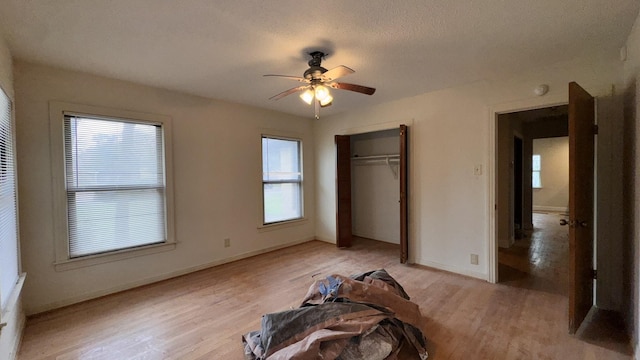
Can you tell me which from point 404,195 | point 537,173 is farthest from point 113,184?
point 537,173

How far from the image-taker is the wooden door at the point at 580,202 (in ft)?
7.05

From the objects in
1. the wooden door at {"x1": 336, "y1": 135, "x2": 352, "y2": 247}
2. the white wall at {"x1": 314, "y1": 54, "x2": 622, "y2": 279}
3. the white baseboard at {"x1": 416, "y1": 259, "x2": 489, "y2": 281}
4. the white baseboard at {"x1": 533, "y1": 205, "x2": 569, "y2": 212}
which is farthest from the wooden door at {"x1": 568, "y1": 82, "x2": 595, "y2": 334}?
the white baseboard at {"x1": 533, "y1": 205, "x2": 569, "y2": 212}

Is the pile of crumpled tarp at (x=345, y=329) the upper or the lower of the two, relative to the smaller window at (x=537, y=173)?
lower

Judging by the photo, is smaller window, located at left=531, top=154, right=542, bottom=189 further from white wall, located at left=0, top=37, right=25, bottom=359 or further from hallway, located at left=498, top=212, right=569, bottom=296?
white wall, located at left=0, top=37, right=25, bottom=359

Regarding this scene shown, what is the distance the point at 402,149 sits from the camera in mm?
3912

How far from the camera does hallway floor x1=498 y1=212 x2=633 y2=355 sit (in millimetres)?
2154

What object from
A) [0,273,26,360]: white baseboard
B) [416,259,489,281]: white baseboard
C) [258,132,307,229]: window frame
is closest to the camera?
[0,273,26,360]: white baseboard

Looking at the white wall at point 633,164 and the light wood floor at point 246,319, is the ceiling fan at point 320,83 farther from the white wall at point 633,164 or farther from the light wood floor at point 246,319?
the light wood floor at point 246,319

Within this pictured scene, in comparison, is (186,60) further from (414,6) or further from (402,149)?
(402,149)

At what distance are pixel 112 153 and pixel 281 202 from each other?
259 centimetres

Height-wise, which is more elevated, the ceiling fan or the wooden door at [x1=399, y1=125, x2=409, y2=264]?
the ceiling fan

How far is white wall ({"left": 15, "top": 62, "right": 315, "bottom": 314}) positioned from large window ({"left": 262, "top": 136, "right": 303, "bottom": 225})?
175 millimetres

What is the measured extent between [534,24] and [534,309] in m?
2.49

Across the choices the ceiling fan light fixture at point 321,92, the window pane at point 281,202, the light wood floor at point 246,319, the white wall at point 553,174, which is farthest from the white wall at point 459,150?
the white wall at point 553,174
